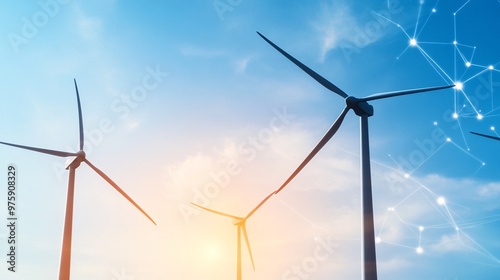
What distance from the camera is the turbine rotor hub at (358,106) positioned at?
1410 inches

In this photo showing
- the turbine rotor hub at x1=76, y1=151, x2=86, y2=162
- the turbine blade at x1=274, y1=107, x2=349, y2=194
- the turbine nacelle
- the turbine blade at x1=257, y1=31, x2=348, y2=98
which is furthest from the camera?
the turbine nacelle

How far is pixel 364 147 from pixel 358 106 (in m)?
4.06

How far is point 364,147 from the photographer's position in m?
33.1

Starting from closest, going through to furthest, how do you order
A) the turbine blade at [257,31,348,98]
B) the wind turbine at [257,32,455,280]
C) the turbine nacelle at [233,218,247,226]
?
the wind turbine at [257,32,455,280], the turbine blade at [257,31,348,98], the turbine nacelle at [233,218,247,226]

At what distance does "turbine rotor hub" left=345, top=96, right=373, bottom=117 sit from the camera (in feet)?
118

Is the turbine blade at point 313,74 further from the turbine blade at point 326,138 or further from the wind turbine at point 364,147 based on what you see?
the turbine blade at point 326,138

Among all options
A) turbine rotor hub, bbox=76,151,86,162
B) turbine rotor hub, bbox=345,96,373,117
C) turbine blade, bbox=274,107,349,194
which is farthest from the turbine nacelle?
turbine rotor hub, bbox=345,96,373,117

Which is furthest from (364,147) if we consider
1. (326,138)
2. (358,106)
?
(326,138)

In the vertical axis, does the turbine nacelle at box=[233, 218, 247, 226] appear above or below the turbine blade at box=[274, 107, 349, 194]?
above

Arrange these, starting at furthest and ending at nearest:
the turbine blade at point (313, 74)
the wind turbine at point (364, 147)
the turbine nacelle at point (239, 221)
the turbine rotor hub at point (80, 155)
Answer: the turbine nacelle at point (239, 221)
the turbine rotor hub at point (80, 155)
the turbine blade at point (313, 74)
the wind turbine at point (364, 147)

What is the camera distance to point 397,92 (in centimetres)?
Result: 3697

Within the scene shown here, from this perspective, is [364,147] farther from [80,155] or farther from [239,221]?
[239,221]

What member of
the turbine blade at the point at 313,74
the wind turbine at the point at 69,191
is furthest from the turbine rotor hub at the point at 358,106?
the wind turbine at the point at 69,191

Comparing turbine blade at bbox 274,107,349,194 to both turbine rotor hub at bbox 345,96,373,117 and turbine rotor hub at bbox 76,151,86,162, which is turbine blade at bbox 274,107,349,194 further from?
turbine rotor hub at bbox 76,151,86,162
